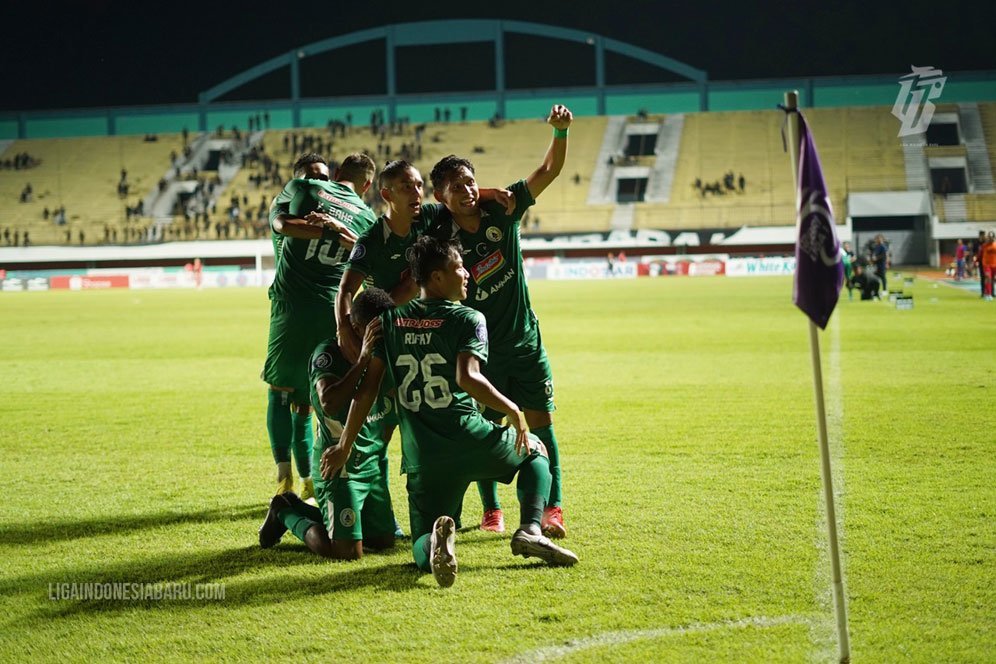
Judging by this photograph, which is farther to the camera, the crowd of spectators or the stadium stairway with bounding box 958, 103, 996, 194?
the crowd of spectators

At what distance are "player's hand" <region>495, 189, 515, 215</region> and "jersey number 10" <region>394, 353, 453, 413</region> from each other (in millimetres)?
1257

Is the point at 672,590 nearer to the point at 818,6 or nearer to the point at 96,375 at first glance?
the point at 96,375

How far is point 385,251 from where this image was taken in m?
6.07

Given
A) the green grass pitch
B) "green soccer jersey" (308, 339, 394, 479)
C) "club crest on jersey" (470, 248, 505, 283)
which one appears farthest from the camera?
"club crest on jersey" (470, 248, 505, 283)

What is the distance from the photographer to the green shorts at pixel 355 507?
5.51 m

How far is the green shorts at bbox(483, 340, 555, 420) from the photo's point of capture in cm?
608

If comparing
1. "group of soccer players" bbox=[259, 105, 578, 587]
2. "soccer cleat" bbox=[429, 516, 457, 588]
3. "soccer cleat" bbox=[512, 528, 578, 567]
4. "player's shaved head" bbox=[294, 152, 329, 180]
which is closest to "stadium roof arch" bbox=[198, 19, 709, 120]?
"player's shaved head" bbox=[294, 152, 329, 180]

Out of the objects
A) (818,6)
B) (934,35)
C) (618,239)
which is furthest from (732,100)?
(618,239)

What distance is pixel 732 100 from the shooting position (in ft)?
242

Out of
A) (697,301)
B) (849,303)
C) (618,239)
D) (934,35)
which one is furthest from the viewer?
(934,35)

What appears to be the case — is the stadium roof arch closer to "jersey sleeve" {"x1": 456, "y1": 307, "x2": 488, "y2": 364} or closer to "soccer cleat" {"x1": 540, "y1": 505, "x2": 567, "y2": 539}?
"soccer cleat" {"x1": 540, "y1": 505, "x2": 567, "y2": 539}

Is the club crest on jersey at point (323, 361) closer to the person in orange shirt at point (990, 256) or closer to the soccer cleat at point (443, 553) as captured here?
the soccer cleat at point (443, 553)

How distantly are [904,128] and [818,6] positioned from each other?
1199 cm

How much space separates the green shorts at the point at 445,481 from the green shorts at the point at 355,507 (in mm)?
429
